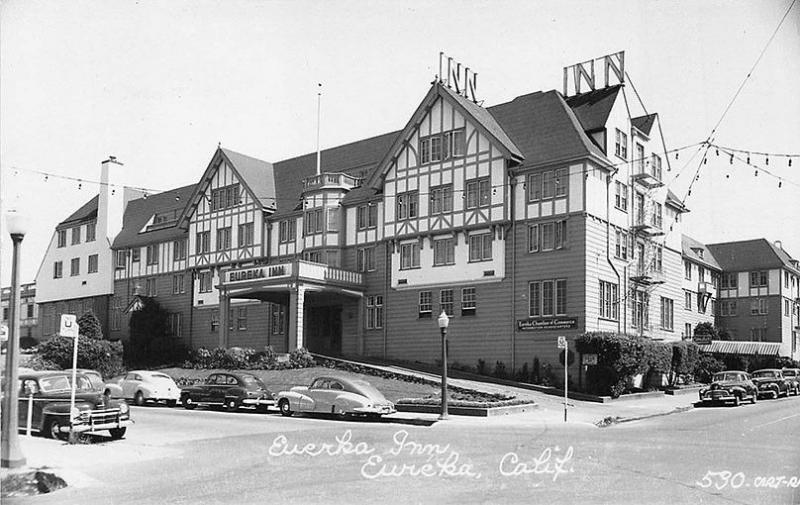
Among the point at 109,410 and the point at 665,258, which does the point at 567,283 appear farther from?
the point at 109,410

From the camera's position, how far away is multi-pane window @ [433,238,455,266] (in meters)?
41.8

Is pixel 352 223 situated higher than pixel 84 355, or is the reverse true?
pixel 352 223

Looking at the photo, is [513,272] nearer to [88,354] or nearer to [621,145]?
[621,145]

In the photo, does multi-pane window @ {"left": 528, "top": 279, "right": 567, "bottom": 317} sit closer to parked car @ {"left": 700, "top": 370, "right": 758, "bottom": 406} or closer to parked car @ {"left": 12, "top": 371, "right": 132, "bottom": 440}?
parked car @ {"left": 700, "top": 370, "right": 758, "bottom": 406}

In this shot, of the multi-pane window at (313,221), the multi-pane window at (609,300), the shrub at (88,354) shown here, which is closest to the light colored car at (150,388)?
the shrub at (88,354)

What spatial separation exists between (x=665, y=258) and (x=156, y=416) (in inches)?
1245

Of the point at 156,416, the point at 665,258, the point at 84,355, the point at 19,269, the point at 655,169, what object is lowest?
the point at 156,416

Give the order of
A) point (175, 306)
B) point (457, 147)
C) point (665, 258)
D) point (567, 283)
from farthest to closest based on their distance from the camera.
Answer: point (175, 306)
point (665, 258)
point (457, 147)
point (567, 283)

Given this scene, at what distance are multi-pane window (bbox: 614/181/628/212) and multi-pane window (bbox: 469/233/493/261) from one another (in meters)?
6.64

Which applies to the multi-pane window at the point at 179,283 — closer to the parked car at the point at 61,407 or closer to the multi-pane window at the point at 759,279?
the multi-pane window at the point at 759,279

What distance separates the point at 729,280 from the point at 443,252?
22.3 metres

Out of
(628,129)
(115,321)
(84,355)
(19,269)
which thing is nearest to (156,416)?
(115,321)

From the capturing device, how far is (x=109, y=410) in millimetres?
16234

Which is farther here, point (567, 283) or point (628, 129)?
point (628, 129)
